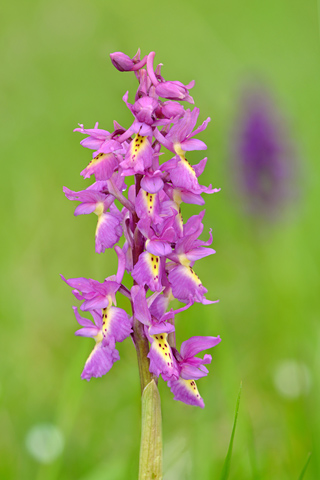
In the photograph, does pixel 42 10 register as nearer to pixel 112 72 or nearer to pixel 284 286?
pixel 112 72

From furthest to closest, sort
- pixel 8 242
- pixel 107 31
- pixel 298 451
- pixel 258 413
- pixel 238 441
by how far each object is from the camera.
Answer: pixel 107 31
pixel 8 242
pixel 258 413
pixel 238 441
pixel 298 451

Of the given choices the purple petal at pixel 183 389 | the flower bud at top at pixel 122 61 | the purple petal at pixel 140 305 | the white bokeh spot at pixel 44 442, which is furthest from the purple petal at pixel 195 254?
the white bokeh spot at pixel 44 442

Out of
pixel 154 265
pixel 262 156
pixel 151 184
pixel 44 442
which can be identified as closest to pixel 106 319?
pixel 154 265

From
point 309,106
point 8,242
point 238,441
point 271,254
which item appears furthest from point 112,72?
point 238,441

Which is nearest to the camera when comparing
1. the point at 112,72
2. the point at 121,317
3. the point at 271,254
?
the point at 121,317

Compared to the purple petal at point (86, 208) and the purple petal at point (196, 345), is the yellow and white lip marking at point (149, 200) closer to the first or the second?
the purple petal at point (86, 208)

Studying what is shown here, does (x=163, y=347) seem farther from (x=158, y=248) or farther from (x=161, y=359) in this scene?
(x=158, y=248)
